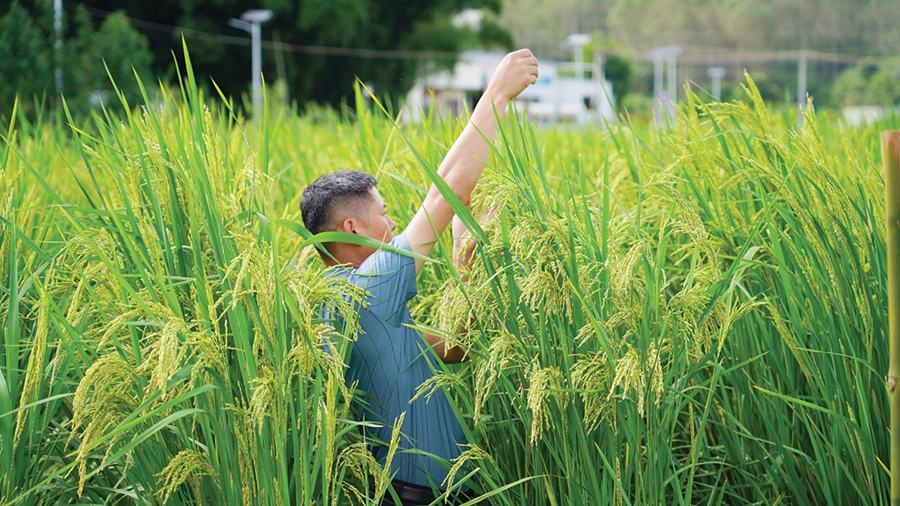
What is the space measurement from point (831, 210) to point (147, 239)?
1.38 metres

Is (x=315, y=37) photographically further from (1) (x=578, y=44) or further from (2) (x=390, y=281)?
(1) (x=578, y=44)

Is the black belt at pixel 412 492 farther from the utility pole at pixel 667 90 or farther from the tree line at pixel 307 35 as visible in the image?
the tree line at pixel 307 35

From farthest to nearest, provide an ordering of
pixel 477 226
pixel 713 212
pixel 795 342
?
pixel 713 212 → pixel 795 342 → pixel 477 226

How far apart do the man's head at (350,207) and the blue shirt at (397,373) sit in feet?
0.49

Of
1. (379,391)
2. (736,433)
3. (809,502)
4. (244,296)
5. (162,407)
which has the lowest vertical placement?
(809,502)

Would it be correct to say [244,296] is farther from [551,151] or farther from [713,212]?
[551,151]

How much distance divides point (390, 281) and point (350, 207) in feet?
0.83

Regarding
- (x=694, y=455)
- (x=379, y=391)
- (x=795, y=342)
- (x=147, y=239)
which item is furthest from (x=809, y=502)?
(x=147, y=239)

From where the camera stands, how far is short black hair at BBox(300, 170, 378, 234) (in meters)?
1.86

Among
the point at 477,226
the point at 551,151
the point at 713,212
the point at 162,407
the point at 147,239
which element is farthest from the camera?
the point at 551,151

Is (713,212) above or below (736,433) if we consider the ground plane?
above

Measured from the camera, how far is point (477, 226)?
61.0 inches

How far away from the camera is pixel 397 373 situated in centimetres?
171

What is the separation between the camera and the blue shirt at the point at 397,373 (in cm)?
170
